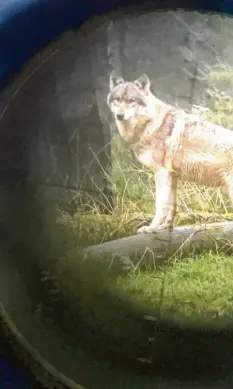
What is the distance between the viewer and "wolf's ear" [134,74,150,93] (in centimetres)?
157

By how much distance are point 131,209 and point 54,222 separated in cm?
12

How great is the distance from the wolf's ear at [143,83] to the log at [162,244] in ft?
0.73

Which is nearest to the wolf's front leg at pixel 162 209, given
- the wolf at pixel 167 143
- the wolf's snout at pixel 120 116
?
the wolf at pixel 167 143

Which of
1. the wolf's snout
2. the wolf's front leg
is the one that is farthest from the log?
the wolf's snout

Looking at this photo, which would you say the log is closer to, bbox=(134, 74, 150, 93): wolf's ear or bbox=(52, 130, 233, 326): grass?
bbox=(52, 130, 233, 326): grass

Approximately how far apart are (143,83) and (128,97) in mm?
32

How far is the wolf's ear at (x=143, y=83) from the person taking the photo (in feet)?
5.14

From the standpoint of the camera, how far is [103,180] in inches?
61.7

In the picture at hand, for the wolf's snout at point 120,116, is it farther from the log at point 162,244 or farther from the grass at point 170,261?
the log at point 162,244

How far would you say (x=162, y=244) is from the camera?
158 centimetres

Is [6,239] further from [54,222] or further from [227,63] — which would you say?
[227,63]

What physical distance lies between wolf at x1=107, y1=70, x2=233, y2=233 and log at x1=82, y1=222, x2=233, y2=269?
0.02m

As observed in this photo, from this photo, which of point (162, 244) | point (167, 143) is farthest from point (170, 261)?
point (167, 143)

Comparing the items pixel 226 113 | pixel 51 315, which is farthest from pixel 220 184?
pixel 51 315
